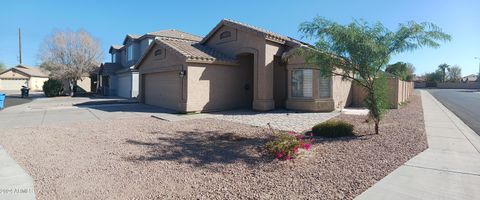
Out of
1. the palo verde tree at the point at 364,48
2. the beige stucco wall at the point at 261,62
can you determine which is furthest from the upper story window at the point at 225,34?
the palo verde tree at the point at 364,48

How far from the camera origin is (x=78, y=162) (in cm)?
599

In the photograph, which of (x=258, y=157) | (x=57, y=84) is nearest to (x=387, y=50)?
(x=258, y=157)

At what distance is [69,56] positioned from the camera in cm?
3053

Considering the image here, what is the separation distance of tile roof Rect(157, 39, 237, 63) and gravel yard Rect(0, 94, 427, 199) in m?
6.06

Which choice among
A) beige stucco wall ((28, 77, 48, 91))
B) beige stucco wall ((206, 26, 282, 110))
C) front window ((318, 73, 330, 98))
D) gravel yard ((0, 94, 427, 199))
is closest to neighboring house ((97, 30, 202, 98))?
beige stucco wall ((206, 26, 282, 110))

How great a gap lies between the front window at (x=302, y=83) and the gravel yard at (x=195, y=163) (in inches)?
241

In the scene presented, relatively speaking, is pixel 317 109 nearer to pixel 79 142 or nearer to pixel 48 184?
pixel 79 142

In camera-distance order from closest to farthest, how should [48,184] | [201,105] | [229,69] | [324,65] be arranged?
[48,184]
[324,65]
[201,105]
[229,69]

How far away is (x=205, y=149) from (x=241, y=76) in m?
10.3

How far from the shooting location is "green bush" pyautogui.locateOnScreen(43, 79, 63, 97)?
101 ft

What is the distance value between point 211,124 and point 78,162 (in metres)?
5.66

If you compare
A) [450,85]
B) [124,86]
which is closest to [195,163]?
[124,86]

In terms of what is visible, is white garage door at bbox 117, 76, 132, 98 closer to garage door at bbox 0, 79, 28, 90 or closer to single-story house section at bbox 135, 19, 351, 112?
single-story house section at bbox 135, 19, 351, 112

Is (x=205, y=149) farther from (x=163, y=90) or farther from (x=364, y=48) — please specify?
(x=163, y=90)
